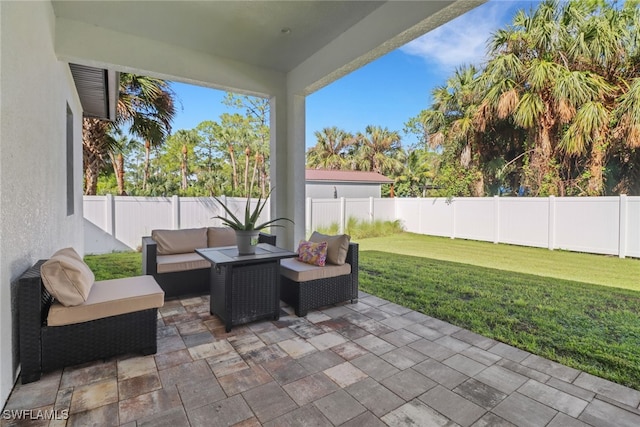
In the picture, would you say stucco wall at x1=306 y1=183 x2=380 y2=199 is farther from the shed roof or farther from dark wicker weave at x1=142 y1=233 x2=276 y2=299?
dark wicker weave at x1=142 y1=233 x2=276 y2=299

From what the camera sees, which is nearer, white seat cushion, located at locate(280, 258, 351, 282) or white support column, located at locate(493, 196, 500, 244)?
white seat cushion, located at locate(280, 258, 351, 282)

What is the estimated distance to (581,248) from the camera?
6984 millimetres

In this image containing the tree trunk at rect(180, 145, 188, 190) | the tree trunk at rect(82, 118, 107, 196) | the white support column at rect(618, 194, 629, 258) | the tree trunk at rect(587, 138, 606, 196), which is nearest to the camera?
the white support column at rect(618, 194, 629, 258)

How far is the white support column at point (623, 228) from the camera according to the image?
6254mm

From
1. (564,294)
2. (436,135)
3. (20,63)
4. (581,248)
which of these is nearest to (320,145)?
(436,135)

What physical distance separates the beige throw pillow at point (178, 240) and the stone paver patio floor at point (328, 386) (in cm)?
147

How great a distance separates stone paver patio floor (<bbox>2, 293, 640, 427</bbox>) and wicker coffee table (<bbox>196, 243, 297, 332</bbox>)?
20cm

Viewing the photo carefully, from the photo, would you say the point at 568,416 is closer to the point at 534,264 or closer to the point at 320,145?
the point at 534,264

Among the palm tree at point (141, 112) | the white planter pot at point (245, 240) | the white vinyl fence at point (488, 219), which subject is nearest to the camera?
the white planter pot at point (245, 240)

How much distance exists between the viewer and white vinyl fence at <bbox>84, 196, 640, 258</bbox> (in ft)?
21.2

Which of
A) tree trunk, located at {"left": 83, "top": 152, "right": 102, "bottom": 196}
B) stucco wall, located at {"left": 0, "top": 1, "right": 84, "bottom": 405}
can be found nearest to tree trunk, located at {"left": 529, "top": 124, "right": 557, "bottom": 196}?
stucco wall, located at {"left": 0, "top": 1, "right": 84, "bottom": 405}

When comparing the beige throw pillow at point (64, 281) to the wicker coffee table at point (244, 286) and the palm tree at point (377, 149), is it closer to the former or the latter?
the wicker coffee table at point (244, 286)

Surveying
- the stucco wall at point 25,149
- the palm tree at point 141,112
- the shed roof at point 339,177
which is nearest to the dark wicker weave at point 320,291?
the stucco wall at point 25,149

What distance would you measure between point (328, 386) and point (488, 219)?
7.92 meters
